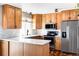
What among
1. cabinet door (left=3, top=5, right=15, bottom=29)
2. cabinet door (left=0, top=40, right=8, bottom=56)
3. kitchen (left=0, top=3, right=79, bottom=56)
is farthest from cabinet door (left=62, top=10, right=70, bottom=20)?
cabinet door (left=0, top=40, right=8, bottom=56)

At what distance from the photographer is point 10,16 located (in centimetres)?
358

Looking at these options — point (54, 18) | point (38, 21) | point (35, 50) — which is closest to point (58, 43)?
point (54, 18)

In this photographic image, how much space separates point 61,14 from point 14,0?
13.9ft

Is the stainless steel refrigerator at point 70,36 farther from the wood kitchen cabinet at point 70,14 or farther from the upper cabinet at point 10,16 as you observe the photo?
the upper cabinet at point 10,16

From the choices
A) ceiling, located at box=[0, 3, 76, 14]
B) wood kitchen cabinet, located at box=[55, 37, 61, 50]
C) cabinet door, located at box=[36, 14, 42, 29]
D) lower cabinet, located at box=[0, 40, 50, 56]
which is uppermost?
ceiling, located at box=[0, 3, 76, 14]

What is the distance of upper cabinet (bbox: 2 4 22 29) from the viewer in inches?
135

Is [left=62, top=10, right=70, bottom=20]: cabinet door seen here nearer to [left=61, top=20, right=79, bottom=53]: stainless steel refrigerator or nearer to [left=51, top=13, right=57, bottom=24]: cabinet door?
[left=61, top=20, right=79, bottom=53]: stainless steel refrigerator

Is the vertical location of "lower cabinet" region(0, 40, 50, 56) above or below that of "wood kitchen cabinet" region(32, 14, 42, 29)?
below

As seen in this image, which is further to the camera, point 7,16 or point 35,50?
point 7,16

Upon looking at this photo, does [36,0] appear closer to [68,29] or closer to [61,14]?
[68,29]

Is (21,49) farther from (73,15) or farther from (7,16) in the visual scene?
(73,15)

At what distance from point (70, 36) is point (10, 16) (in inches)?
82.3

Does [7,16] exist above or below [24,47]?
above

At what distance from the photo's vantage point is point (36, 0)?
0.88 m
